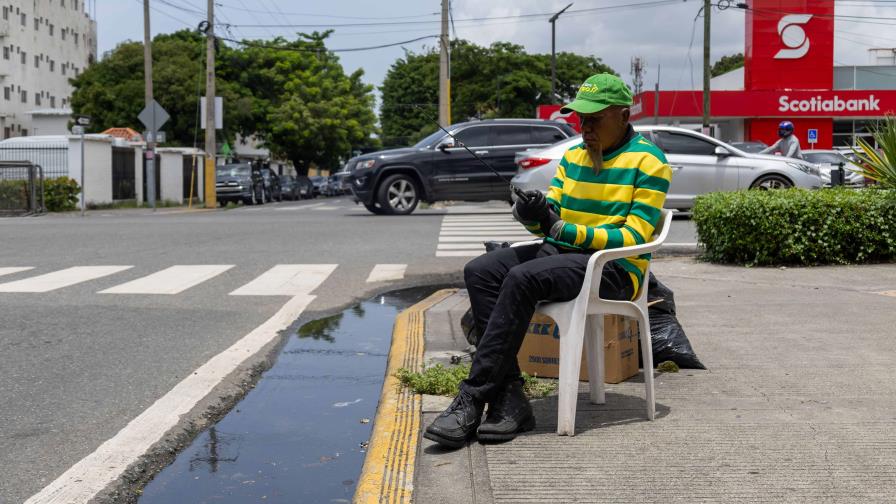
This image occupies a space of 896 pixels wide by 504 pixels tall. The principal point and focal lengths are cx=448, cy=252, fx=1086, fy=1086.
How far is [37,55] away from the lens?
74812 mm

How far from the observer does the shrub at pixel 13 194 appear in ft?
83.6

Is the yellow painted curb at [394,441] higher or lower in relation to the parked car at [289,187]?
lower

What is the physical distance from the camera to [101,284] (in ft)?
33.0

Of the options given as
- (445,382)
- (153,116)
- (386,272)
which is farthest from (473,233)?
(153,116)

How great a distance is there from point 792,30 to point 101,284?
38.1 m

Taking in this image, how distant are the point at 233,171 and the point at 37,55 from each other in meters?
40.3

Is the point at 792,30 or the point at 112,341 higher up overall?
the point at 792,30

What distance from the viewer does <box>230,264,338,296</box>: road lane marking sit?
380 inches

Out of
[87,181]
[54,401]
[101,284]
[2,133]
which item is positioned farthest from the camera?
[2,133]

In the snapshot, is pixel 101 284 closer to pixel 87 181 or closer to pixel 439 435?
pixel 439 435

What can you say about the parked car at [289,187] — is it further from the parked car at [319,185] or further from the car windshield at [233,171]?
the car windshield at [233,171]

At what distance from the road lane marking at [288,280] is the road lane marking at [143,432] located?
6.85 feet

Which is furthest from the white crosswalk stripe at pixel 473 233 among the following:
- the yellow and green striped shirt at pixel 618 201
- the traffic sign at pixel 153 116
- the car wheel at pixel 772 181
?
the traffic sign at pixel 153 116

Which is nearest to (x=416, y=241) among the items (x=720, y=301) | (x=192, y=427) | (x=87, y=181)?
(x=720, y=301)
